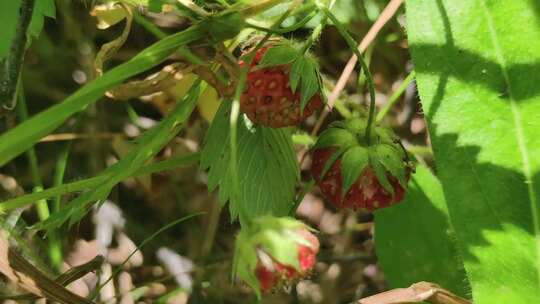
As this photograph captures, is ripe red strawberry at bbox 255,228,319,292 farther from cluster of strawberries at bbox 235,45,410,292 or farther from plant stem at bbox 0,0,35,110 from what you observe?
plant stem at bbox 0,0,35,110

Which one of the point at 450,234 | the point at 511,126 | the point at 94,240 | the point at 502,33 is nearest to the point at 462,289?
the point at 450,234

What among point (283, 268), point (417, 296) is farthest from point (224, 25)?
point (417, 296)

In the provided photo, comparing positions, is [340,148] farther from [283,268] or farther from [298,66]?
[283,268]

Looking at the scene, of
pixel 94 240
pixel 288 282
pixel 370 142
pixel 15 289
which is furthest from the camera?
pixel 94 240

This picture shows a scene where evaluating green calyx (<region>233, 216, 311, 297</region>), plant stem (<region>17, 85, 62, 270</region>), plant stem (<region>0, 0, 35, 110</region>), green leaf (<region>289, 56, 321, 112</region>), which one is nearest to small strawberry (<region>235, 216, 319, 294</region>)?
green calyx (<region>233, 216, 311, 297</region>)

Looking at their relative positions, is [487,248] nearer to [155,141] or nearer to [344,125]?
[344,125]

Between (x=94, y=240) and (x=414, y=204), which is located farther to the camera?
(x=94, y=240)
